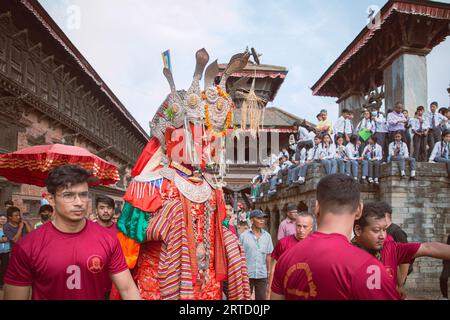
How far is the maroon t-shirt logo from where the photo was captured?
7.98 feet

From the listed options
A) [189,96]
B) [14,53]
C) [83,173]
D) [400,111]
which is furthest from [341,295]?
[14,53]

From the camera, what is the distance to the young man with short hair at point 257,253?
672cm

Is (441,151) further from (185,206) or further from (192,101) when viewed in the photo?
(185,206)

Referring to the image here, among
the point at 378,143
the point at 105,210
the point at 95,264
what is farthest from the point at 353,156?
the point at 95,264

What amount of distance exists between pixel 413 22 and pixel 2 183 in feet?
50.5

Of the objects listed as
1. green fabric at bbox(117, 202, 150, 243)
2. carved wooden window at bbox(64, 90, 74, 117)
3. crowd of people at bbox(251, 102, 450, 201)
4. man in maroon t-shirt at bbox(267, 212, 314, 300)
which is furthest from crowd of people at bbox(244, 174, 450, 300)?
carved wooden window at bbox(64, 90, 74, 117)

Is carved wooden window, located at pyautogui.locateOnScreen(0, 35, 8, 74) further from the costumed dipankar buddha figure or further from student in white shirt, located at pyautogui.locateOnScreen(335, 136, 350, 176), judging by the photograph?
→ the costumed dipankar buddha figure

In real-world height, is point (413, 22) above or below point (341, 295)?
above

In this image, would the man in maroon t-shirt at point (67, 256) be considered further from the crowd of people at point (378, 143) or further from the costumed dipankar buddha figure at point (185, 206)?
the crowd of people at point (378, 143)

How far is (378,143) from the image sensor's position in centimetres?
1315

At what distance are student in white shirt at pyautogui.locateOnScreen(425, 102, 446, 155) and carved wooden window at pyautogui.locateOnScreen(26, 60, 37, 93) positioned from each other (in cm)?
1394

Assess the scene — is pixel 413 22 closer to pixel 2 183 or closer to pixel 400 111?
pixel 400 111

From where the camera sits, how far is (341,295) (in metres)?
1.85

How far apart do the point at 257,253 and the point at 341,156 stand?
694 cm
